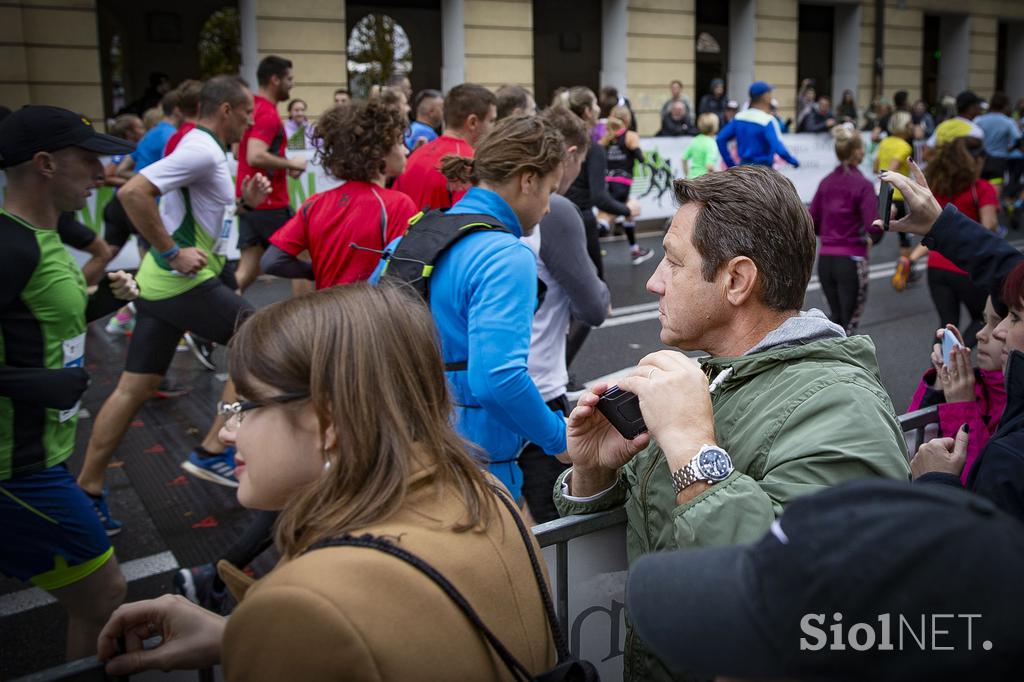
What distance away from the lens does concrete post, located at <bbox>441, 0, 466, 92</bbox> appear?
18797mm

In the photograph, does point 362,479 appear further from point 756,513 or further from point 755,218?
point 755,218

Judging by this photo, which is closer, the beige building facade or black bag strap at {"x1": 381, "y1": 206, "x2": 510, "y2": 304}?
black bag strap at {"x1": 381, "y1": 206, "x2": 510, "y2": 304}

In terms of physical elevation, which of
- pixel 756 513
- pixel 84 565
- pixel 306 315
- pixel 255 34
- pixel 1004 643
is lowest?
pixel 84 565

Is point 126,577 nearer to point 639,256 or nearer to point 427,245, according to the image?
point 427,245

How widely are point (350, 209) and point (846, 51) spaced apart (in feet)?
82.0

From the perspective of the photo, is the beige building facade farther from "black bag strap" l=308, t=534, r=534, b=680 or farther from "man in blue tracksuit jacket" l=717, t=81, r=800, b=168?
"black bag strap" l=308, t=534, r=534, b=680

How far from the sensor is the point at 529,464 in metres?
3.41

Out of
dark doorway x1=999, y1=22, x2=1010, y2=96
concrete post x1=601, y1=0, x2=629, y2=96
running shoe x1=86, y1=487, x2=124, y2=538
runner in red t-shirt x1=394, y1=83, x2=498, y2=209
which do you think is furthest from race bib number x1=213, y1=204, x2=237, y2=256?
dark doorway x1=999, y1=22, x2=1010, y2=96

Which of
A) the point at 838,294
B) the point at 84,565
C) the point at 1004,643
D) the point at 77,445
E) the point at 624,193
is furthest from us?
the point at 624,193

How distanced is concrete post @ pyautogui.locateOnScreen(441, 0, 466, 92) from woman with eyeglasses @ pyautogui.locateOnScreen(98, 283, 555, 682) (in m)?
18.1

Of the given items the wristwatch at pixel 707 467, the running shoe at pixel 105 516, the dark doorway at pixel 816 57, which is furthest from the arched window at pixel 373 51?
the wristwatch at pixel 707 467

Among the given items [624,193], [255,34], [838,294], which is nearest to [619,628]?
[838,294]

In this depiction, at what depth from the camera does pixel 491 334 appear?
2.79m

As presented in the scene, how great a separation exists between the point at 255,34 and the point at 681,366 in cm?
1662
